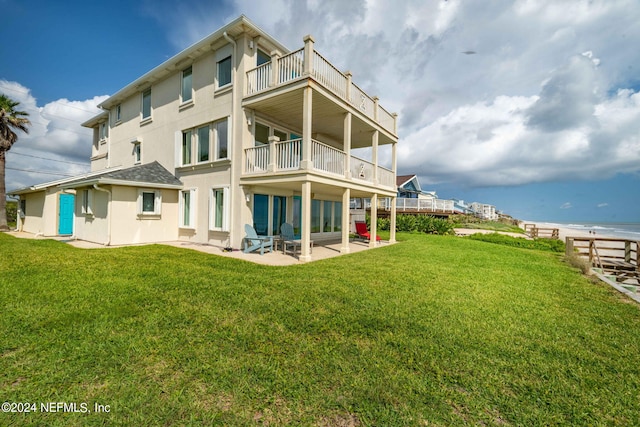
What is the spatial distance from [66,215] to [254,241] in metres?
12.2

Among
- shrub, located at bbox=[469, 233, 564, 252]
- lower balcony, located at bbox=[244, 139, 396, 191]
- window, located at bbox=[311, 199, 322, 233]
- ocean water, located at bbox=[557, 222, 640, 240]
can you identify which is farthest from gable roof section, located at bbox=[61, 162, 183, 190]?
ocean water, located at bbox=[557, 222, 640, 240]

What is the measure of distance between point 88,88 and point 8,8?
14.8ft

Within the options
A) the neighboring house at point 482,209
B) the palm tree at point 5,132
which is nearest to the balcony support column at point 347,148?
the palm tree at point 5,132

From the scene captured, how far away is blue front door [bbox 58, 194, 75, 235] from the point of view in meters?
13.9

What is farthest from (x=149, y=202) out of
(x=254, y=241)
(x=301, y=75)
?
(x=301, y=75)

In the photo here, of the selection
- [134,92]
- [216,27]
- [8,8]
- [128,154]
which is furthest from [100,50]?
[216,27]

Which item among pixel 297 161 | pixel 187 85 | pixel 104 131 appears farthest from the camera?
pixel 104 131

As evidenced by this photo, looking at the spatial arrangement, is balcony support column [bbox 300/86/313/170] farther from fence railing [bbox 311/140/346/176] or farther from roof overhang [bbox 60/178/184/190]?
roof overhang [bbox 60/178/184/190]

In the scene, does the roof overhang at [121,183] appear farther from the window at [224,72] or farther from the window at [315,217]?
the window at [315,217]

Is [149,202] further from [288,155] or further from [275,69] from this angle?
[275,69]

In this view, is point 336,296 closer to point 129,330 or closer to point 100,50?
point 129,330

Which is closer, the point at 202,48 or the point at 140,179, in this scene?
the point at 140,179

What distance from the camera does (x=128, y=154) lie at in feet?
51.3

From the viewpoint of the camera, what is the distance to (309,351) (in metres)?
3.04
